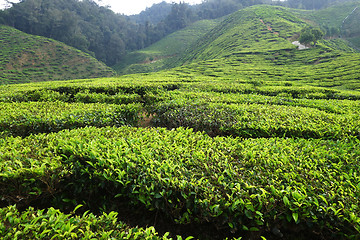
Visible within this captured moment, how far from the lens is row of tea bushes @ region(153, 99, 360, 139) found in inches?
187

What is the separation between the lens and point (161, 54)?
7362 cm

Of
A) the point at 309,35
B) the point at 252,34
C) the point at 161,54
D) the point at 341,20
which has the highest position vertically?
the point at 341,20

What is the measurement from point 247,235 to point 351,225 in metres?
1.23

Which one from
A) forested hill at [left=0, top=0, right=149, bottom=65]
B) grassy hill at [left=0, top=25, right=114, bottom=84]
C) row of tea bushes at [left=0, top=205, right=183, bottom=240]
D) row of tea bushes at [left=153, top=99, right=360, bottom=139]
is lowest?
row of tea bushes at [left=0, top=205, right=183, bottom=240]

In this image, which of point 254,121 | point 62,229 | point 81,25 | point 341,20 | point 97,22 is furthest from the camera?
point 97,22

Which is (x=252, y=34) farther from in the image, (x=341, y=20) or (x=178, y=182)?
(x=178, y=182)

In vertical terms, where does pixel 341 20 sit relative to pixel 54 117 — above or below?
above

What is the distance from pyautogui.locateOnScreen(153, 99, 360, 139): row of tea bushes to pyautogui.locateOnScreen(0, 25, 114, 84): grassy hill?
4558 centimetres

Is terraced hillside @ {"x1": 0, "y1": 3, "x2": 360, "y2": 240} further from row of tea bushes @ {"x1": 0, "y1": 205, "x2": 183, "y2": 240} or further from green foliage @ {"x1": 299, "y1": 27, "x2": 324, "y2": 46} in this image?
green foliage @ {"x1": 299, "y1": 27, "x2": 324, "y2": 46}

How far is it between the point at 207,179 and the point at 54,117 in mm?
4530

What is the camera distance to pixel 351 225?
2.18 meters

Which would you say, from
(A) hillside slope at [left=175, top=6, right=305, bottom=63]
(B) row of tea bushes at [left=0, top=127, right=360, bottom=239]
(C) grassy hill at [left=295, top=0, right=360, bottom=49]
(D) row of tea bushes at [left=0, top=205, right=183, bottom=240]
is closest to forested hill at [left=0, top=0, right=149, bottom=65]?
(A) hillside slope at [left=175, top=6, right=305, bottom=63]

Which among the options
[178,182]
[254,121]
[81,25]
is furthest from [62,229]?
[81,25]

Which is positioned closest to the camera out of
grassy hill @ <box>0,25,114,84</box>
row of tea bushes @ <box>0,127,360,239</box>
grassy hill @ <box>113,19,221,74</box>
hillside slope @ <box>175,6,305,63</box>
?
row of tea bushes @ <box>0,127,360,239</box>
